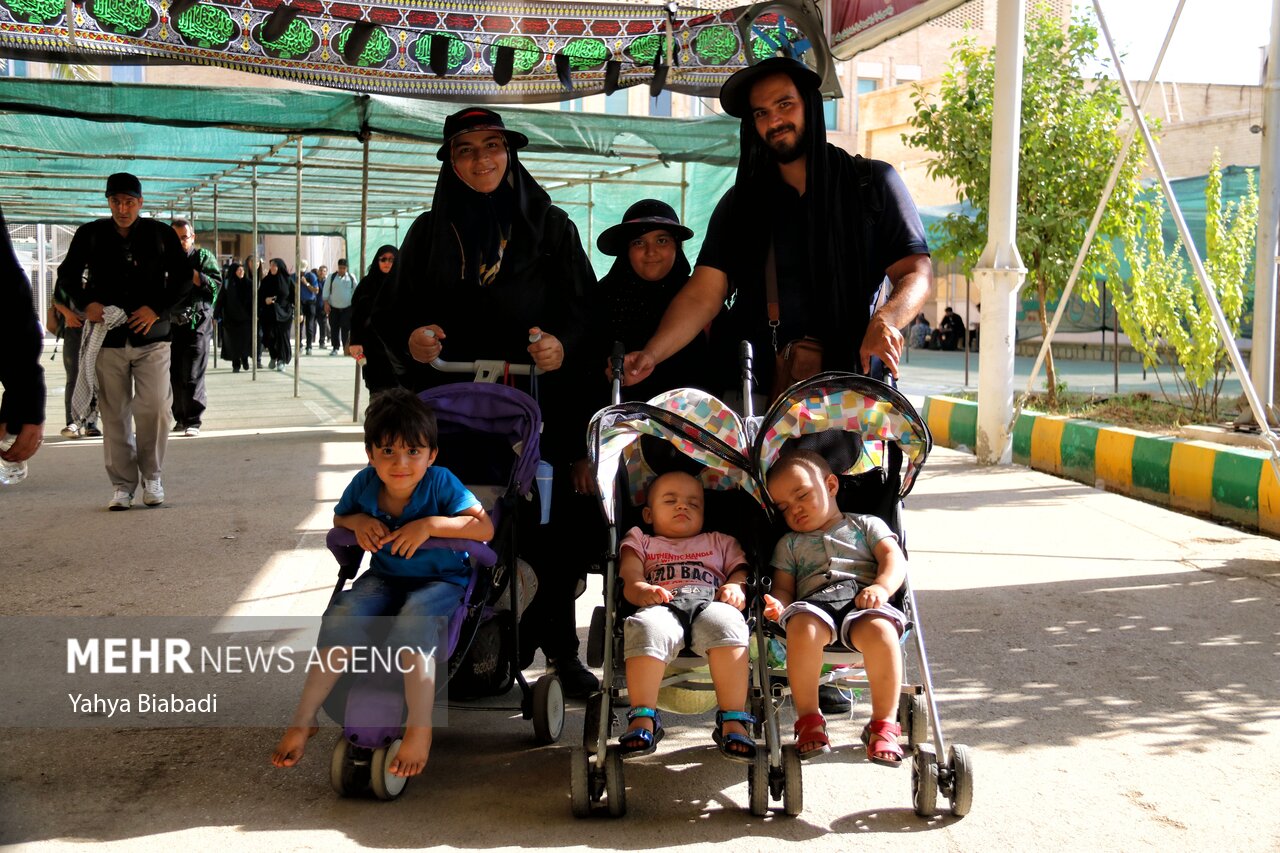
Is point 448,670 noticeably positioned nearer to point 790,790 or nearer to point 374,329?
point 790,790

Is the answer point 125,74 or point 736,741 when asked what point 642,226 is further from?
point 125,74

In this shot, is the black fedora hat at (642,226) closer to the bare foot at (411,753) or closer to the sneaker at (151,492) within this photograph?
the bare foot at (411,753)

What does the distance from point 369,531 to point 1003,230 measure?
7.19m

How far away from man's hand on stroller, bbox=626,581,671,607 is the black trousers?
877 cm

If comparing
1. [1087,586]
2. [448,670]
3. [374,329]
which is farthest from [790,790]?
[1087,586]

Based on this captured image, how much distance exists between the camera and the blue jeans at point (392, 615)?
3.38 meters

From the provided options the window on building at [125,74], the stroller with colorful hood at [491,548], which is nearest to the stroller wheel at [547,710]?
the stroller with colorful hood at [491,548]

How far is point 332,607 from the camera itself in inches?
137

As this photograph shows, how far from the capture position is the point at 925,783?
326cm

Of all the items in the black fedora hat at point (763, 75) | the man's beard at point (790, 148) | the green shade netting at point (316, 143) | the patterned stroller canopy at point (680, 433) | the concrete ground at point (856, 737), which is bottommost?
the concrete ground at point (856, 737)

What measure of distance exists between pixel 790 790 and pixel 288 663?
2230 millimetres

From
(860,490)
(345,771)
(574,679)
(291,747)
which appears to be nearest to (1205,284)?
(860,490)

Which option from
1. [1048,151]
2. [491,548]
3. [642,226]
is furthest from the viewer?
[1048,151]

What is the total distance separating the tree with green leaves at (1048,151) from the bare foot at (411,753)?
9906 mm
